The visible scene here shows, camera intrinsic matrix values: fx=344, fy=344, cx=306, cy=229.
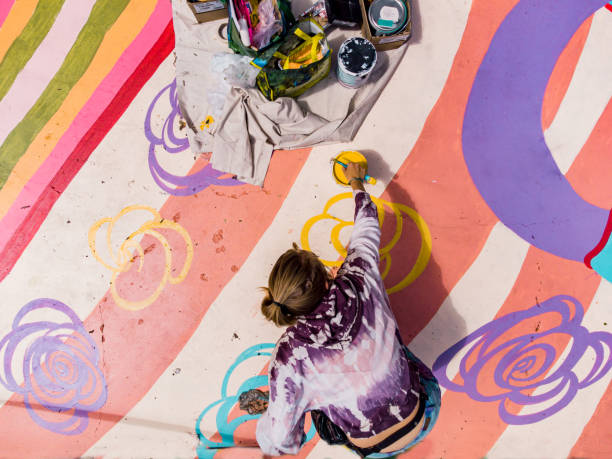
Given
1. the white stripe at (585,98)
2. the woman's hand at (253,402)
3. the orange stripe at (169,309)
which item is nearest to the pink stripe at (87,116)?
the orange stripe at (169,309)

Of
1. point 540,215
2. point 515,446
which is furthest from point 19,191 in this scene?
point 515,446

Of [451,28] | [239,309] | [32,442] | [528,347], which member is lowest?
[32,442]

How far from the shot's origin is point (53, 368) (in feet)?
6.23

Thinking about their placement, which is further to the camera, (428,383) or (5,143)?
(5,143)

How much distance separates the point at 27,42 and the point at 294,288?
2.19 m

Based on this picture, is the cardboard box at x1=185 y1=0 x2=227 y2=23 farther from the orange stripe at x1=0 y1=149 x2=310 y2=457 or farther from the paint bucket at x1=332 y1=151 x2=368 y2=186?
the paint bucket at x1=332 y1=151 x2=368 y2=186

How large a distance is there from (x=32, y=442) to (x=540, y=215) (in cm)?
309

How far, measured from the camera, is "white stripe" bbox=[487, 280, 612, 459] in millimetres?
1876

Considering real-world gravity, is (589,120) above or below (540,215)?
above

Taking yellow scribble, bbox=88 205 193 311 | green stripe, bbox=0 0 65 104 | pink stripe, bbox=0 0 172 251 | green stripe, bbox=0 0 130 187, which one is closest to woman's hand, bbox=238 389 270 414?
yellow scribble, bbox=88 205 193 311

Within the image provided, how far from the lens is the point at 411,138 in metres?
1.90

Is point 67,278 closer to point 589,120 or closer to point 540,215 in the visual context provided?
point 540,215

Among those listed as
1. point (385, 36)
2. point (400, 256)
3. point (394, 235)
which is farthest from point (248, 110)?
point (400, 256)

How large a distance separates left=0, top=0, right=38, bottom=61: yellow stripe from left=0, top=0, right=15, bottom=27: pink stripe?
0.06ft
